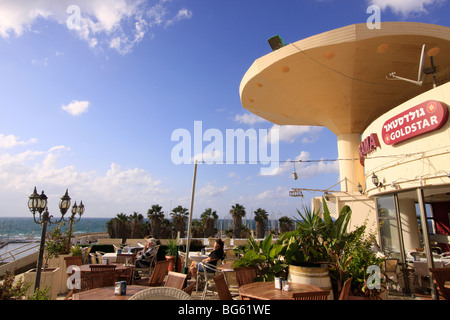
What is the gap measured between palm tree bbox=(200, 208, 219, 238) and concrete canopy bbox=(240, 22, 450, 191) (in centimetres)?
2070

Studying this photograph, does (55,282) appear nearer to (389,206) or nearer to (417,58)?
(389,206)

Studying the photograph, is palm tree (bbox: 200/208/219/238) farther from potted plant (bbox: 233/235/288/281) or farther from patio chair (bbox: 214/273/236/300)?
patio chair (bbox: 214/273/236/300)

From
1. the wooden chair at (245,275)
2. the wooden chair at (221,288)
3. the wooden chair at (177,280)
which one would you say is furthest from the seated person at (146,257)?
the wooden chair at (221,288)

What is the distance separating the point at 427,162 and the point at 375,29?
698cm

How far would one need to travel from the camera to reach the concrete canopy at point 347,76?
12.0 metres

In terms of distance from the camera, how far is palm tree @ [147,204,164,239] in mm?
32000

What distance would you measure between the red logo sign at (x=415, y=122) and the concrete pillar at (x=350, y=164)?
7834mm

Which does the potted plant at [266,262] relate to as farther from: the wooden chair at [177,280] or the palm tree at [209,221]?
the palm tree at [209,221]

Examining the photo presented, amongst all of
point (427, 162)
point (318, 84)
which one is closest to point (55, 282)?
point (427, 162)

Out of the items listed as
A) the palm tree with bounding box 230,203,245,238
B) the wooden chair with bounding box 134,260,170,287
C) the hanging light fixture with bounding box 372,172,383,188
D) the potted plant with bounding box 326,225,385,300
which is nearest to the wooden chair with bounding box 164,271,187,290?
the wooden chair with bounding box 134,260,170,287

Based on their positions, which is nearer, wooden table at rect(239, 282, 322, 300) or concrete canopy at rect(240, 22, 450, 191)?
wooden table at rect(239, 282, 322, 300)

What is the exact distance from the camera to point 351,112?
16672 millimetres
